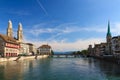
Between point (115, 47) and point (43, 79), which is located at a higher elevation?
point (115, 47)

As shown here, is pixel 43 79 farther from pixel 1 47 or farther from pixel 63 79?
pixel 1 47

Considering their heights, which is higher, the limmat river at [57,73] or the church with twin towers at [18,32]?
the church with twin towers at [18,32]

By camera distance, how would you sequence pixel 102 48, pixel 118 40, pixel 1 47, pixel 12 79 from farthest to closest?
pixel 102 48 → pixel 118 40 → pixel 1 47 → pixel 12 79

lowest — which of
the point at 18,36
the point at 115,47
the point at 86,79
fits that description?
the point at 86,79

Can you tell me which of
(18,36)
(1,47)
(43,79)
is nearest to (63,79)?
(43,79)

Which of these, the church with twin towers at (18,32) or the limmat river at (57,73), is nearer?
the limmat river at (57,73)

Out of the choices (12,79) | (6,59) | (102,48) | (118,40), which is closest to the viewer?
(12,79)

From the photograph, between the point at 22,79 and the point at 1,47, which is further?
the point at 1,47

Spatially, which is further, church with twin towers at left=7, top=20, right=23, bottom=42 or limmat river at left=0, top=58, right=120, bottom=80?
church with twin towers at left=7, top=20, right=23, bottom=42

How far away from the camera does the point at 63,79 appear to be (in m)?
36.9

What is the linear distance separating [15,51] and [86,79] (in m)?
90.0

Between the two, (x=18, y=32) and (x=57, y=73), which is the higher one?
(x=18, y=32)

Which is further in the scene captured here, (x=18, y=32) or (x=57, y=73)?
(x=18, y=32)

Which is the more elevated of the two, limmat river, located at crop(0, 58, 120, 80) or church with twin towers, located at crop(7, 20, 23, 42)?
church with twin towers, located at crop(7, 20, 23, 42)
